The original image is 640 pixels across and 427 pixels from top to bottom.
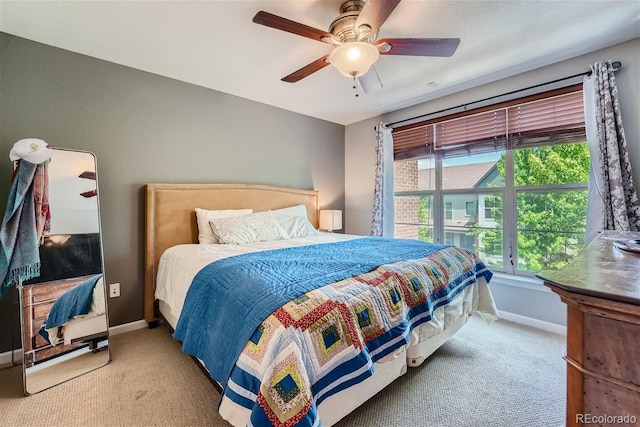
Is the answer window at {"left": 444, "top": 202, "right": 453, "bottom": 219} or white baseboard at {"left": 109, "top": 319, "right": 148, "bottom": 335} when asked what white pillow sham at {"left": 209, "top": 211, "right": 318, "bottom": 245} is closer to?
white baseboard at {"left": 109, "top": 319, "right": 148, "bottom": 335}

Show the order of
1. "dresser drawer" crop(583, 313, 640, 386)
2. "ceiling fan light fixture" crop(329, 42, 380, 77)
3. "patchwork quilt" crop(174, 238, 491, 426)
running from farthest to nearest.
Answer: "ceiling fan light fixture" crop(329, 42, 380, 77) < "patchwork quilt" crop(174, 238, 491, 426) < "dresser drawer" crop(583, 313, 640, 386)

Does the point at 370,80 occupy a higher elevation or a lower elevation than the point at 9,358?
higher

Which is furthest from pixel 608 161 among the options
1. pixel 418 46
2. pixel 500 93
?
pixel 418 46

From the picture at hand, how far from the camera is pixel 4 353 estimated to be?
78.9 inches

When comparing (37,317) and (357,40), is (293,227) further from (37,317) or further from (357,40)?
(37,317)

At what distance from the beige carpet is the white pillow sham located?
3.42 feet

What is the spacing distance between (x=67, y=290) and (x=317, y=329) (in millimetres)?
1984

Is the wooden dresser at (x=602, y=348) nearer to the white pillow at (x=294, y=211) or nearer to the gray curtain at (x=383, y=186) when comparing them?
the white pillow at (x=294, y=211)

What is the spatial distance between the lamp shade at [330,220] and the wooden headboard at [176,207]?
36.3 inches

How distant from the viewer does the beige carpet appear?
1450mm

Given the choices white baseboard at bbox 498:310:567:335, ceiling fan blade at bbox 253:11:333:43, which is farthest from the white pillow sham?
white baseboard at bbox 498:310:567:335

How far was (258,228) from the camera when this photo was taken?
9.17 feet

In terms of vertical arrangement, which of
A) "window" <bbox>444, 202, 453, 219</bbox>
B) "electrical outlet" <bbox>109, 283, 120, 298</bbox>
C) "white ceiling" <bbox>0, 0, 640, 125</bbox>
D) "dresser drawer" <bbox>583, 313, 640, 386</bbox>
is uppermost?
Result: "white ceiling" <bbox>0, 0, 640, 125</bbox>

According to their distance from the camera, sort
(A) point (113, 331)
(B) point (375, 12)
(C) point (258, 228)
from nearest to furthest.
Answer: (B) point (375, 12) → (A) point (113, 331) → (C) point (258, 228)
